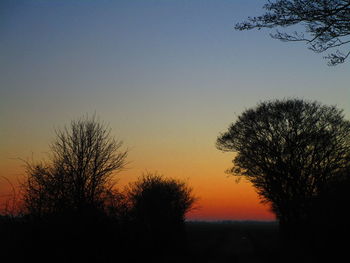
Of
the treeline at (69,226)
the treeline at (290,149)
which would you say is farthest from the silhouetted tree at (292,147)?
the treeline at (69,226)

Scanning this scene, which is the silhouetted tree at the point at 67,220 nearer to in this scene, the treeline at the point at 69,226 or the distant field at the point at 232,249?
the treeline at the point at 69,226

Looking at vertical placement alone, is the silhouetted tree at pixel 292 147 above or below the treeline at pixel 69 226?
above

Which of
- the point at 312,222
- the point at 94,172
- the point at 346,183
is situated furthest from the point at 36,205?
the point at 312,222

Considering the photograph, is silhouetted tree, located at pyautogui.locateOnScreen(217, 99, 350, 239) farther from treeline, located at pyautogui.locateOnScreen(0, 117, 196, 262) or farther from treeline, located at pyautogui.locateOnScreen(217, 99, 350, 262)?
treeline, located at pyautogui.locateOnScreen(0, 117, 196, 262)

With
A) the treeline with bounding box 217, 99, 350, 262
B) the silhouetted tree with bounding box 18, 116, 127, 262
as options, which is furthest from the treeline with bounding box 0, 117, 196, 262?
the treeline with bounding box 217, 99, 350, 262

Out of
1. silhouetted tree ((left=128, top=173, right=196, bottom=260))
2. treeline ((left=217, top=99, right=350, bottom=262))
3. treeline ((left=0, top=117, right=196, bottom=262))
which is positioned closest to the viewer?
treeline ((left=0, top=117, right=196, bottom=262))

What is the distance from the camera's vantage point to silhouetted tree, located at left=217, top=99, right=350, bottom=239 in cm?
3250

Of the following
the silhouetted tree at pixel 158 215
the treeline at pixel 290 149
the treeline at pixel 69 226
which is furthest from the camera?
the treeline at pixel 290 149

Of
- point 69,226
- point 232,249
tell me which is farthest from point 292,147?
point 69,226

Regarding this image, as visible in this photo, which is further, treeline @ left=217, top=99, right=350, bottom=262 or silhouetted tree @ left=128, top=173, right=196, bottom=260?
treeline @ left=217, top=99, right=350, bottom=262

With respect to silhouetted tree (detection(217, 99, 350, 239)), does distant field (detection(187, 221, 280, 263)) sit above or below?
below

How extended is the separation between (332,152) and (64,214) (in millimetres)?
25461

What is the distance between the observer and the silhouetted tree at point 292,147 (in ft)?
107

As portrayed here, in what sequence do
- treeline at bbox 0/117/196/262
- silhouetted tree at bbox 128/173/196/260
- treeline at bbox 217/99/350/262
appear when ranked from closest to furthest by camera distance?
treeline at bbox 0/117/196/262, silhouetted tree at bbox 128/173/196/260, treeline at bbox 217/99/350/262
